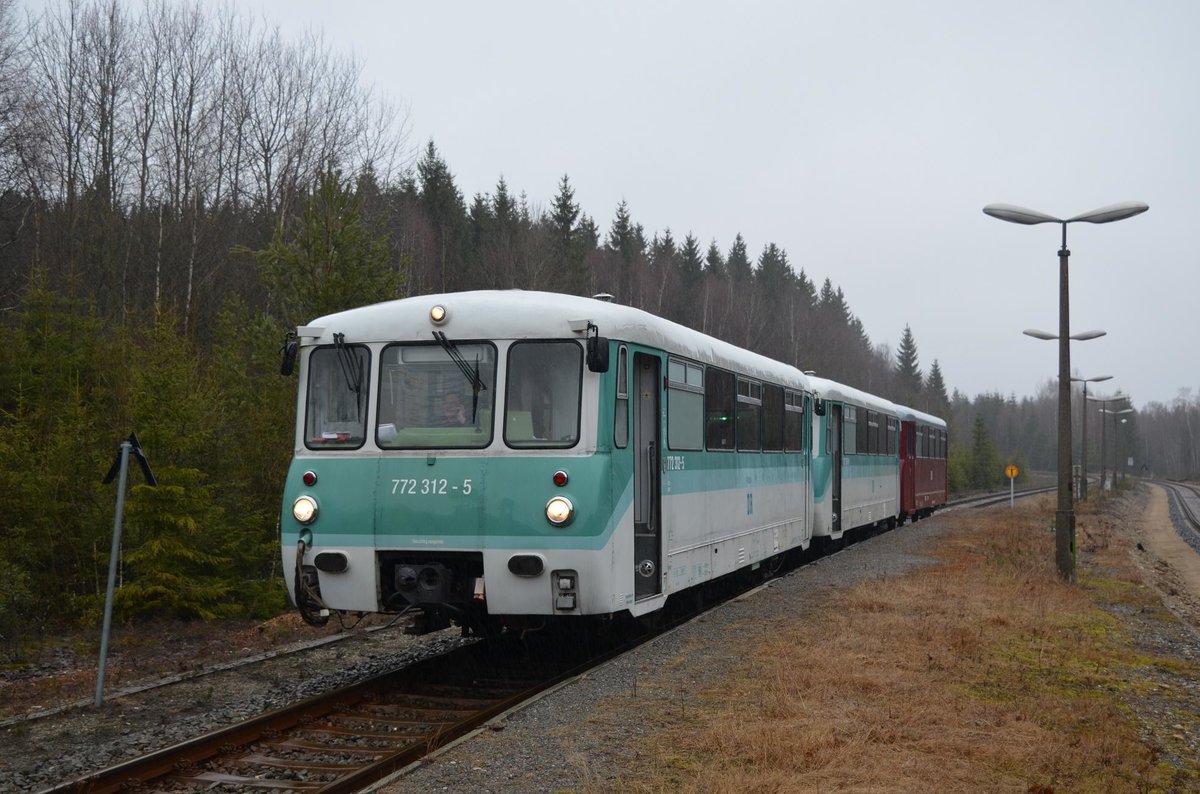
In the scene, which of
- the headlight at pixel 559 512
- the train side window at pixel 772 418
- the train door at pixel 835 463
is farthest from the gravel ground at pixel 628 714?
the train door at pixel 835 463

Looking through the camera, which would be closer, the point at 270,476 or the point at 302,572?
the point at 302,572

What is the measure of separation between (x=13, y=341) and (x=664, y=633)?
10380mm

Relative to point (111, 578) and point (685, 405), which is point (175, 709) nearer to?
point (111, 578)

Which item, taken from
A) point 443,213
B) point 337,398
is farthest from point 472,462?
point 443,213

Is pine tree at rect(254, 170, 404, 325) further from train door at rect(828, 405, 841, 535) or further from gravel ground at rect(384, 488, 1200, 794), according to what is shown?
train door at rect(828, 405, 841, 535)

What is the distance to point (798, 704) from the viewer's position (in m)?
8.03

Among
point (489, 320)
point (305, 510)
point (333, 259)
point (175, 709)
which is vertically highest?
point (333, 259)

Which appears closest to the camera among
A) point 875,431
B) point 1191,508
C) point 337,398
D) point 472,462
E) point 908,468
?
point 472,462

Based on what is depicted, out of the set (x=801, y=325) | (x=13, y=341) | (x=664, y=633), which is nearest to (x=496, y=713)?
(x=664, y=633)

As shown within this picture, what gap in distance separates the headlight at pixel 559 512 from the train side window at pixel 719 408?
352 cm

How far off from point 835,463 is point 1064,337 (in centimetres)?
469

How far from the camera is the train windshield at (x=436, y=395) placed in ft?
30.6

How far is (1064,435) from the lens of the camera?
19.0m

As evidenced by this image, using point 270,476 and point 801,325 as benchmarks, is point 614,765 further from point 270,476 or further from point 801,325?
point 801,325
